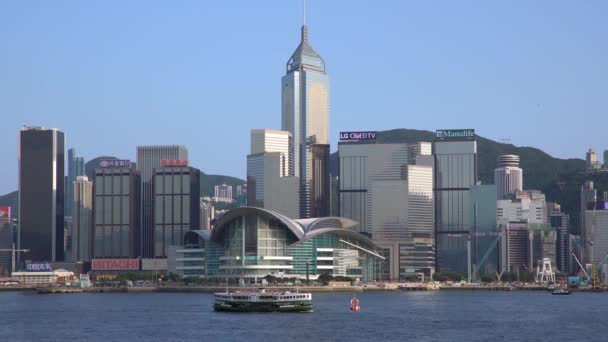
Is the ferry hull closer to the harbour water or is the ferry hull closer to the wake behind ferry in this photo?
the wake behind ferry

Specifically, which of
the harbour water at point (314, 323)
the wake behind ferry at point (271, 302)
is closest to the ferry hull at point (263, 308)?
the wake behind ferry at point (271, 302)

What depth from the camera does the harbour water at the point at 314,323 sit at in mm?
105312

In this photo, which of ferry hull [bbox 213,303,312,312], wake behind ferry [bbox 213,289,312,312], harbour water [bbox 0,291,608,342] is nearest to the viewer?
harbour water [bbox 0,291,608,342]

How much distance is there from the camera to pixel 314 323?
11750cm

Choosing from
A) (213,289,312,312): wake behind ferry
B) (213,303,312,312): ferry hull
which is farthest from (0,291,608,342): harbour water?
(213,289,312,312): wake behind ferry

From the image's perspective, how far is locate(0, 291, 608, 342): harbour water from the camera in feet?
346

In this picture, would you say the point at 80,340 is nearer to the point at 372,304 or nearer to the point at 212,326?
the point at 212,326

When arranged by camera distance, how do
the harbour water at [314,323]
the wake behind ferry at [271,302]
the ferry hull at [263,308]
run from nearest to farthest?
the harbour water at [314,323], the ferry hull at [263,308], the wake behind ferry at [271,302]

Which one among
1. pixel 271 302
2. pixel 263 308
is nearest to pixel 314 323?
pixel 271 302

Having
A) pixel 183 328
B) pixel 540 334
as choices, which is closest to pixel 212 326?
pixel 183 328

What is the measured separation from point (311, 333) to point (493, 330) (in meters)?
20.2

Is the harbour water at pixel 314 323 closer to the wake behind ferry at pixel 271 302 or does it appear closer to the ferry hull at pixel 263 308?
the ferry hull at pixel 263 308

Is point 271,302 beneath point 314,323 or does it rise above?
above

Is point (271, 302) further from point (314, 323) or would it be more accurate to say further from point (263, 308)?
point (314, 323)
